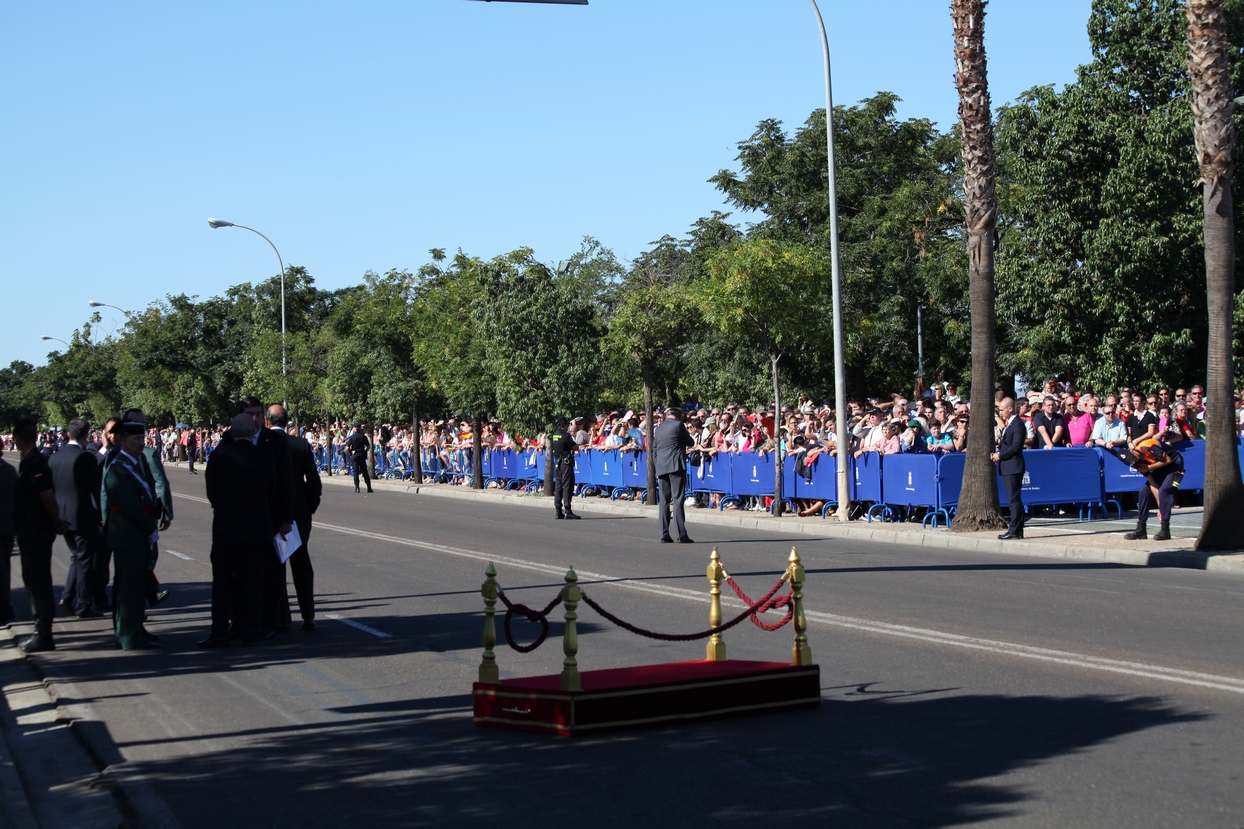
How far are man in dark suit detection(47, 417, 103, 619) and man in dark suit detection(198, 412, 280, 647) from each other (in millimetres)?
2020

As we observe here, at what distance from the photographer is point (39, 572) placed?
420 inches

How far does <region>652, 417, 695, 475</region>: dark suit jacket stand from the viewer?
58.0 feet

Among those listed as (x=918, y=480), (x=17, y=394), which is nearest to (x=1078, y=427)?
(x=918, y=480)

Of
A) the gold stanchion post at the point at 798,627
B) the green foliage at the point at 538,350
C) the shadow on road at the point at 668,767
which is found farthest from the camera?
the green foliage at the point at 538,350

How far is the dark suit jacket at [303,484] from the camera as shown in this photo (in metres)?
11.1

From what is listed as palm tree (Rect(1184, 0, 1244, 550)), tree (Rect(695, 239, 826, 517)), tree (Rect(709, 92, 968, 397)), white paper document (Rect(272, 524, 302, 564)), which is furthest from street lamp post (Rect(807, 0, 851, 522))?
tree (Rect(709, 92, 968, 397))

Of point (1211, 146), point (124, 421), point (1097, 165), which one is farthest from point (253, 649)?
point (1097, 165)

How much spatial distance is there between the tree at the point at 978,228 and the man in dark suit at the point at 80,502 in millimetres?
12474

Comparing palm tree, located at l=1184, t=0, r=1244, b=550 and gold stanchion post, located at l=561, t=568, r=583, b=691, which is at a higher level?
palm tree, located at l=1184, t=0, r=1244, b=550

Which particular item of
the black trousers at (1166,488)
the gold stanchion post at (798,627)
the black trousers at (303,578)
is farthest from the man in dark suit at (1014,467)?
the gold stanchion post at (798,627)

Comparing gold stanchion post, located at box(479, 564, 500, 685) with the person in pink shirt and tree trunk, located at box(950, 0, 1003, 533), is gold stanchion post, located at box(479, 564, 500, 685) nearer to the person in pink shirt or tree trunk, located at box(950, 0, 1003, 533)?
tree trunk, located at box(950, 0, 1003, 533)

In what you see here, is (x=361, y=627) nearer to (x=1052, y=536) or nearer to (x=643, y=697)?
(x=643, y=697)

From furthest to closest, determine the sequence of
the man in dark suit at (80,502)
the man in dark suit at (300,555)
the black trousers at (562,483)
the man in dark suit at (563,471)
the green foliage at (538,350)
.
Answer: the green foliage at (538,350)
the black trousers at (562,483)
the man in dark suit at (563,471)
the man in dark suit at (80,502)
the man in dark suit at (300,555)

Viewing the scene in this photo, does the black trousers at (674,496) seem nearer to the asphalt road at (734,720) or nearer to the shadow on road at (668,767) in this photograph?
the asphalt road at (734,720)
